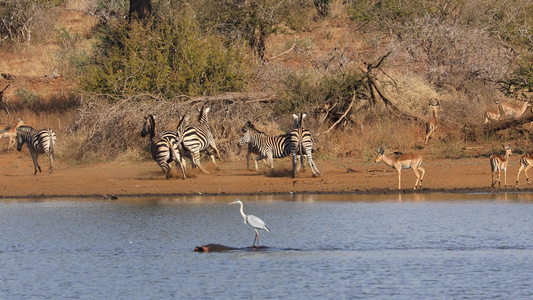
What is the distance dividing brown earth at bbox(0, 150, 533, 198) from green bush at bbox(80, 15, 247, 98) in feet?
10.5

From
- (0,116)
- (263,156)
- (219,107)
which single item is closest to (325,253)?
(263,156)

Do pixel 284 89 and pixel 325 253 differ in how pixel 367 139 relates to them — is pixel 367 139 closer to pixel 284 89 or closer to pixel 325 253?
pixel 284 89

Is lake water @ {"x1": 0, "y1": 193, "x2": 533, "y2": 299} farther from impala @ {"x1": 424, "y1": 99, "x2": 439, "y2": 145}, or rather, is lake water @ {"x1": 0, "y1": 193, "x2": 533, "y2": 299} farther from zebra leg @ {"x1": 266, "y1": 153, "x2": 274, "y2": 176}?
impala @ {"x1": 424, "y1": 99, "x2": 439, "y2": 145}

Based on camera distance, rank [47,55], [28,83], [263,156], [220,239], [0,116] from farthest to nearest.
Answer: [47,55], [28,83], [0,116], [263,156], [220,239]

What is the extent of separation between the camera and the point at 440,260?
1087cm

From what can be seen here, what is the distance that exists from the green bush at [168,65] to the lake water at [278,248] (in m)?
7.10

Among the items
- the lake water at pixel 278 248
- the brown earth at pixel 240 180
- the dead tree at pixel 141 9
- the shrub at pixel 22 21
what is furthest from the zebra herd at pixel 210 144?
the shrub at pixel 22 21

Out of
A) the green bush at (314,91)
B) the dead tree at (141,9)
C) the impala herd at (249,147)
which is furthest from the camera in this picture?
the dead tree at (141,9)

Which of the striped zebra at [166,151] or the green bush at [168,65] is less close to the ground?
the green bush at [168,65]

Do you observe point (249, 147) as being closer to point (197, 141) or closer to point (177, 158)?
point (197, 141)

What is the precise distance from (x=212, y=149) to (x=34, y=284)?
11.7 metres

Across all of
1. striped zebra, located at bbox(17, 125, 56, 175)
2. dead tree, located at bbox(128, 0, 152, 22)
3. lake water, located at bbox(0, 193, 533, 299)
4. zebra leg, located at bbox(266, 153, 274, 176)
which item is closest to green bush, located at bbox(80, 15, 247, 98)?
dead tree, located at bbox(128, 0, 152, 22)

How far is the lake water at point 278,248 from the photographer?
9.58m

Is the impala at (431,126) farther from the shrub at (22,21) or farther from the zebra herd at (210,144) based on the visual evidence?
the shrub at (22,21)
